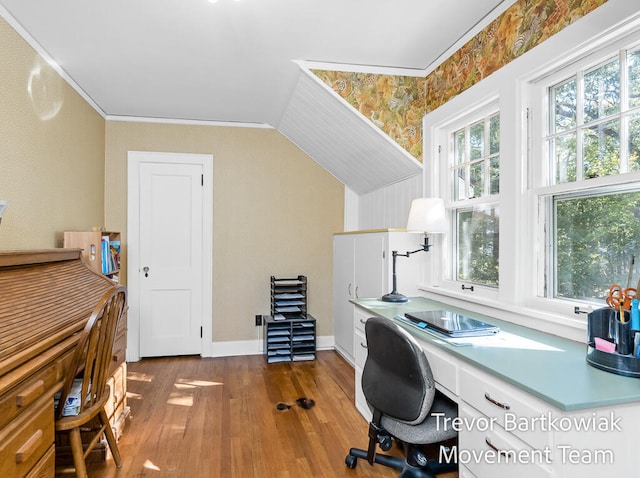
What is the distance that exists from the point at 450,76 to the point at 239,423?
8.97ft

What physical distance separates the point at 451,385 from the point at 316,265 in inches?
113

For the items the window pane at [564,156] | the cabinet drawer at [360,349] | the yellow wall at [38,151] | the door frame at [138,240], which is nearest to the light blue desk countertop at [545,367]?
the cabinet drawer at [360,349]

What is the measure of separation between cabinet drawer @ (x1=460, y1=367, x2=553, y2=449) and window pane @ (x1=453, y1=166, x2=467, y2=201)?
154 cm

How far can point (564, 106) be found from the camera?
1937 mm

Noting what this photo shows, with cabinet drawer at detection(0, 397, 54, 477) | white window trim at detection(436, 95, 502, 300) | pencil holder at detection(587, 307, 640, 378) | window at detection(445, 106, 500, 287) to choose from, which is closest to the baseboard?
white window trim at detection(436, 95, 502, 300)

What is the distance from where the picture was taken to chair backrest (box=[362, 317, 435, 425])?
1.62 metres

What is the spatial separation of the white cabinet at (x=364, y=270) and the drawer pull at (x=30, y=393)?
7.34 ft

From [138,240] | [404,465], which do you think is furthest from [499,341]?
[138,240]

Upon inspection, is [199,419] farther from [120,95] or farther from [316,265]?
[120,95]

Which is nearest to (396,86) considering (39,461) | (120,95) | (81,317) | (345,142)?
(345,142)

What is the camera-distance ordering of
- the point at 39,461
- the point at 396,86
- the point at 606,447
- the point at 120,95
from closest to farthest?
the point at 606,447, the point at 39,461, the point at 396,86, the point at 120,95

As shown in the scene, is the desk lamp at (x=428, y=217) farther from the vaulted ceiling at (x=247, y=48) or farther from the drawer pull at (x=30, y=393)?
the drawer pull at (x=30, y=393)

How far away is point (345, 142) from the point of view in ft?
11.7

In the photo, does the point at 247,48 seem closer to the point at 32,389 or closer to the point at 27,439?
the point at 32,389
